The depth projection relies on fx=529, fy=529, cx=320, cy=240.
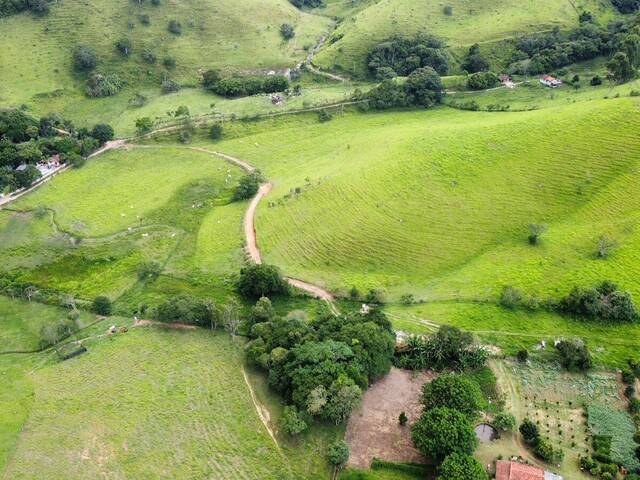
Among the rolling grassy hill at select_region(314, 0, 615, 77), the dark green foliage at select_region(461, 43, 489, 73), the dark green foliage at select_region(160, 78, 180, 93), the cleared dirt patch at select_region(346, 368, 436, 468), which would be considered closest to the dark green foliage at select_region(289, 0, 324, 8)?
the rolling grassy hill at select_region(314, 0, 615, 77)

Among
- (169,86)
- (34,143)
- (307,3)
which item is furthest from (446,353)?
(307,3)

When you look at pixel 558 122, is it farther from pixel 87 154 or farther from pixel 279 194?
pixel 87 154

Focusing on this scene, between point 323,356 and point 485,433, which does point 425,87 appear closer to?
point 323,356

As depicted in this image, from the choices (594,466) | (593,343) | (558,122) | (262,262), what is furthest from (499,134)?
(594,466)

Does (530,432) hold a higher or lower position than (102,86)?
lower

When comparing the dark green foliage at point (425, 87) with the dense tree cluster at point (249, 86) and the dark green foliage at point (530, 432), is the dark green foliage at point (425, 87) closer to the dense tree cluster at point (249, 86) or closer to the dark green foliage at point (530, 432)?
the dense tree cluster at point (249, 86)

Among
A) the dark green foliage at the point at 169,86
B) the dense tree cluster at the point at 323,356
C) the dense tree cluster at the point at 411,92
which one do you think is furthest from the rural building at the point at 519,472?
the dark green foliage at the point at 169,86
